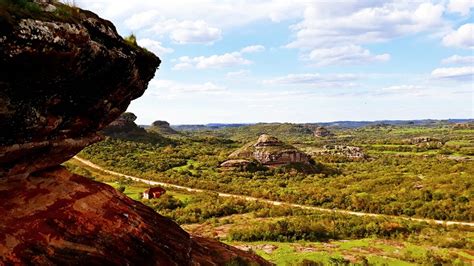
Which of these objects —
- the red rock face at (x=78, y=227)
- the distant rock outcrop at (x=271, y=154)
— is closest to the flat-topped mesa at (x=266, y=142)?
→ the distant rock outcrop at (x=271, y=154)

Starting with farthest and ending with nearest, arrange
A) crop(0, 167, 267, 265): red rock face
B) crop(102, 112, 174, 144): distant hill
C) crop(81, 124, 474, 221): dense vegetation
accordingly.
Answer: crop(102, 112, 174, 144): distant hill
crop(81, 124, 474, 221): dense vegetation
crop(0, 167, 267, 265): red rock face

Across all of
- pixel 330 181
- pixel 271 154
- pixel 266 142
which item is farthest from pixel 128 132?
pixel 330 181

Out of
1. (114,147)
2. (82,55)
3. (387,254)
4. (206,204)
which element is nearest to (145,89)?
(82,55)

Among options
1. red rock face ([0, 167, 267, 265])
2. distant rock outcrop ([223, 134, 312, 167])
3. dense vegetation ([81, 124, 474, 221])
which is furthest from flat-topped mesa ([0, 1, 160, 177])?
distant rock outcrop ([223, 134, 312, 167])

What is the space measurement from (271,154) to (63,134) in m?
108

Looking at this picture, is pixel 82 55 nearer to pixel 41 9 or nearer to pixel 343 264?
pixel 41 9

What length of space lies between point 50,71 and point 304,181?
9443cm

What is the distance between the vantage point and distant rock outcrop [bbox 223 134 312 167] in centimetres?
12206

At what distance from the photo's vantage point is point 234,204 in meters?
69.6

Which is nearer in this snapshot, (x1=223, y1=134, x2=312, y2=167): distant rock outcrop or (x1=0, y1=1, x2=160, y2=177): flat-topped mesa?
(x1=0, y1=1, x2=160, y2=177): flat-topped mesa

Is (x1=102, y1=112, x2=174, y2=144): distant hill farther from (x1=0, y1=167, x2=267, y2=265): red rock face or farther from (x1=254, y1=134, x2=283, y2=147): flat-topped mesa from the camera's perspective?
(x1=0, y1=167, x2=267, y2=265): red rock face

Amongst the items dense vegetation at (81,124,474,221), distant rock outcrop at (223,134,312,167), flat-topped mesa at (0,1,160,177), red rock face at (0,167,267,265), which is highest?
flat-topped mesa at (0,1,160,177)

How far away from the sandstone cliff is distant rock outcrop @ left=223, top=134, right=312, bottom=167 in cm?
10165

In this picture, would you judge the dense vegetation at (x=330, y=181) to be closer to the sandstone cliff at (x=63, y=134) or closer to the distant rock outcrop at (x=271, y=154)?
the distant rock outcrop at (x=271, y=154)
